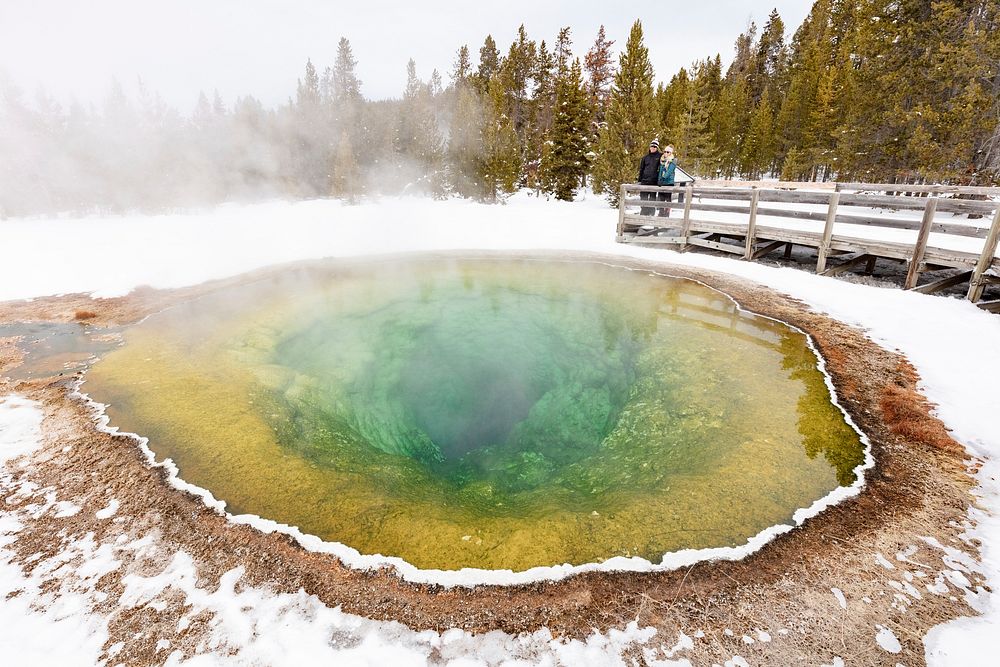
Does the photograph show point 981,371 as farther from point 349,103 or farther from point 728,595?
point 349,103

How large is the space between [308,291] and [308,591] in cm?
763

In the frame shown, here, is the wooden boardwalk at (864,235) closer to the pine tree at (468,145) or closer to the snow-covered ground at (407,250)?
the snow-covered ground at (407,250)

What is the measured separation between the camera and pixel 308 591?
110 inches

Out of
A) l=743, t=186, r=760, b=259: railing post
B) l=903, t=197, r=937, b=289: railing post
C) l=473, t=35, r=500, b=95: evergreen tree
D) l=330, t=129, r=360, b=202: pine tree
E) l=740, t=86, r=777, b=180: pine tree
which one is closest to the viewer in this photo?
l=903, t=197, r=937, b=289: railing post

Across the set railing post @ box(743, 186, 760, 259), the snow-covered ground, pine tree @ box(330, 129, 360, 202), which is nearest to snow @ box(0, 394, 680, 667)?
the snow-covered ground

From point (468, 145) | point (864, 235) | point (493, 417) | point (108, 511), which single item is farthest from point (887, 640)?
point (468, 145)

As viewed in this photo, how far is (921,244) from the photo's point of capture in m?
7.56

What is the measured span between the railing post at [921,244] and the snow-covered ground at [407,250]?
35 cm

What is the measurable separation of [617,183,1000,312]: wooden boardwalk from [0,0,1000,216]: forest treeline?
23.0ft

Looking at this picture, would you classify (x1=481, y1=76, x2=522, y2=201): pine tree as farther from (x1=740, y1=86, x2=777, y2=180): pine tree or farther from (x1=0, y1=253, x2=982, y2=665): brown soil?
(x1=0, y1=253, x2=982, y2=665): brown soil

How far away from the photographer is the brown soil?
8.21 ft

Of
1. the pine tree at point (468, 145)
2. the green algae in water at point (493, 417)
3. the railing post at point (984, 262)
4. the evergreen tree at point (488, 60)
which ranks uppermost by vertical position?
the evergreen tree at point (488, 60)

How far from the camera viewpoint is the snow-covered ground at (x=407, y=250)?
248 centimetres

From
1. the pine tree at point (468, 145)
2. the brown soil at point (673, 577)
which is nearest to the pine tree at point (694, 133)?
the pine tree at point (468, 145)
